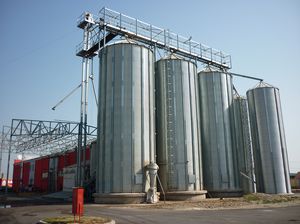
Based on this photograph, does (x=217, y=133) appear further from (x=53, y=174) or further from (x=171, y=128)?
(x=53, y=174)

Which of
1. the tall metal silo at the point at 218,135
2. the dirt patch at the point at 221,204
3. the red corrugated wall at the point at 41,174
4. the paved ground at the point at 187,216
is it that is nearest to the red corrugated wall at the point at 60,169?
the red corrugated wall at the point at 41,174

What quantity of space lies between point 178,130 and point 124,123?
661 centimetres

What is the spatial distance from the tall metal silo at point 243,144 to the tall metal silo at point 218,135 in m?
1.05

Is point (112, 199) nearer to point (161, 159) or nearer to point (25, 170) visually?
point (161, 159)

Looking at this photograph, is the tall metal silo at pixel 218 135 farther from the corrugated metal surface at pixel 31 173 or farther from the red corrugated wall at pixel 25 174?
the red corrugated wall at pixel 25 174

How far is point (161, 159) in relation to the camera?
32469 millimetres

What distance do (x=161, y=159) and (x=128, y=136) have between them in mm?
5819

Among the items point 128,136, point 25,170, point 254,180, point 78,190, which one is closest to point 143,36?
point 128,136

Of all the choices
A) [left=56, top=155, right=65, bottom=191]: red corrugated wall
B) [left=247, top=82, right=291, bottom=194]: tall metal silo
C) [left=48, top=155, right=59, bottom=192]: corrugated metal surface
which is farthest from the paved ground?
[left=48, top=155, right=59, bottom=192]: corrugated metal surface

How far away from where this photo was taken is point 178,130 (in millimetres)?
32406

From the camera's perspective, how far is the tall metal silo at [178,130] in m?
31.2

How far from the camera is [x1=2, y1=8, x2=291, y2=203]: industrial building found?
28.5 m

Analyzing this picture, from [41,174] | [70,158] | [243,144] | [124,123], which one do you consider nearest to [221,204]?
[124,123]

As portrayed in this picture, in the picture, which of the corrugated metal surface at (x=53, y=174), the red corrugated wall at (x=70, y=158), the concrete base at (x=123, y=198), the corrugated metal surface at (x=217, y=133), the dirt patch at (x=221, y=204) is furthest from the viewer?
the corrugated metal surface at (x=53, y=174)
